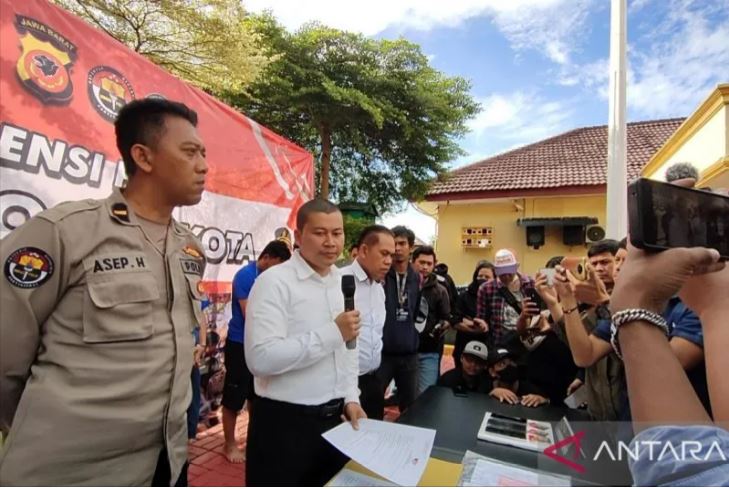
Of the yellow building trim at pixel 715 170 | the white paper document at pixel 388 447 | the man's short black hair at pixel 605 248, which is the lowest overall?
the white paper document at pixel 388 447

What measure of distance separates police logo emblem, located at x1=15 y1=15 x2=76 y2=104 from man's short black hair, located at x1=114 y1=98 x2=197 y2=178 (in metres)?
1.27

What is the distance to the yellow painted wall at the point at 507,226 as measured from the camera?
31.1 feet

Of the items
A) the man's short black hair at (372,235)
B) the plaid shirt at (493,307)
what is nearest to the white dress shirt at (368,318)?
the man's short black hair at (372,235)

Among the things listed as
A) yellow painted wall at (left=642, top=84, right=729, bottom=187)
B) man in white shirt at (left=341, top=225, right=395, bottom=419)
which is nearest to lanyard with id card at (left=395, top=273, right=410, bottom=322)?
man in white shirt at (left=341, top=225, right=395, bottom=419)

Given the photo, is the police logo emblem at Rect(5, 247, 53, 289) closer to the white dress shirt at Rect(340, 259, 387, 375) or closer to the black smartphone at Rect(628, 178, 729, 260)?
the black smartphone at Rect(628, 178, 729, 260)

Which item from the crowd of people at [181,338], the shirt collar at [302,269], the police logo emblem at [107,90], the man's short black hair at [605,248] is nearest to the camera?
the crowd of people at [181,338]

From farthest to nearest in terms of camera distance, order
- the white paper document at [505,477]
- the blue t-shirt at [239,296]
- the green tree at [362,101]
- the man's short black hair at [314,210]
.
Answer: the green tree at [362,101] → the blue t-shirt at [239,296] → the man's short black hair at [314,210] → the white paper document at [505,477]

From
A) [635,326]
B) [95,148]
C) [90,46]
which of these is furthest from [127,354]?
[90,46]

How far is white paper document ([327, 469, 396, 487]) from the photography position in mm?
1149

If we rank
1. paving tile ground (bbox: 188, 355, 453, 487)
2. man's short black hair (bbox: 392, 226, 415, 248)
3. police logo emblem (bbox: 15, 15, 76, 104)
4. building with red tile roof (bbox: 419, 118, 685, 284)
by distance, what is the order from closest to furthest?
police logo emblem (bbox: 15, 15, 76, 104) < paving tile ground (bbox: 188, 355, 453, 487) < man's short black hair (bbox: 392, 226, 415, 248) < building with red tile roof (bbox: 419, 118, 685, 284)

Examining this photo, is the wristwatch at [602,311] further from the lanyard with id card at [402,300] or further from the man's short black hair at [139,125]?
the man's short black hair at [139,125]

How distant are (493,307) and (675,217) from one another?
124 inches

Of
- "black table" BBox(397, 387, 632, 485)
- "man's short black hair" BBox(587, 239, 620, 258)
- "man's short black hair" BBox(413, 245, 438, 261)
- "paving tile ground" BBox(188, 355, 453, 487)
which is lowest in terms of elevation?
"paving tile ground" BBox(188, 355, 453, 487)

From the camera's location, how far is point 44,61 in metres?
2.06
